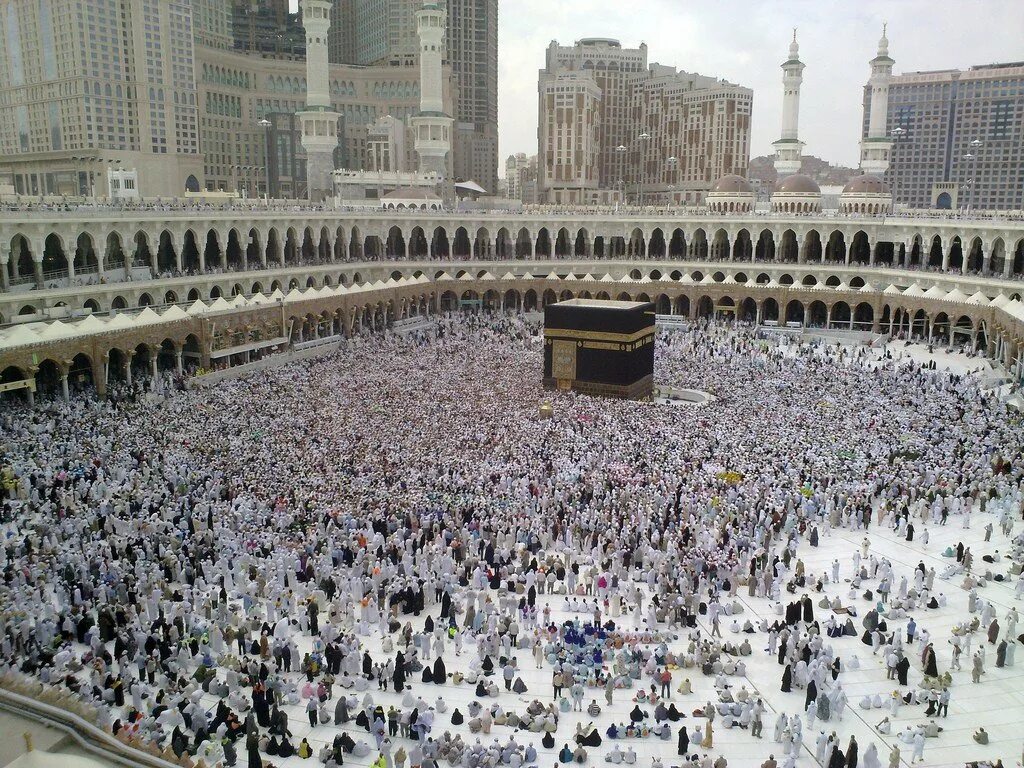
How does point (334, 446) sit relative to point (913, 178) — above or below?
below

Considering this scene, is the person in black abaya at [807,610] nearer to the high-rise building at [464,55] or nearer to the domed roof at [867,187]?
the domed roof at [867,187]

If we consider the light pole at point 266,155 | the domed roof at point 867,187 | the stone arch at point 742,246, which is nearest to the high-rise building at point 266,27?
the light pole at point 266,155

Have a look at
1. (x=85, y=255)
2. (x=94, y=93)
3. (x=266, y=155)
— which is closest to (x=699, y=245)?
(x=85, y=255)

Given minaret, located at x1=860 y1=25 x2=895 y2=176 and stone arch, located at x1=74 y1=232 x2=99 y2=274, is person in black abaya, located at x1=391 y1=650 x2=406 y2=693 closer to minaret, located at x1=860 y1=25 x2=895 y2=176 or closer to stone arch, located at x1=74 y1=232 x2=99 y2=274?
stone arch, located at x1=74 y1=232 x2=99 y2=274

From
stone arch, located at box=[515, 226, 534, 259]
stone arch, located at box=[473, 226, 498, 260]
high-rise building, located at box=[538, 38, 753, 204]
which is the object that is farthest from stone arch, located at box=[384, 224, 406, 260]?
high-rise building, located at box=[538, 38, 753, 204]

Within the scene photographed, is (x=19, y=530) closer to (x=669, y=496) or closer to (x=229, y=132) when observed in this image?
(x=669, y=496)

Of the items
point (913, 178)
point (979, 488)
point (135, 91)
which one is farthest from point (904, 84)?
point (979, 488)
